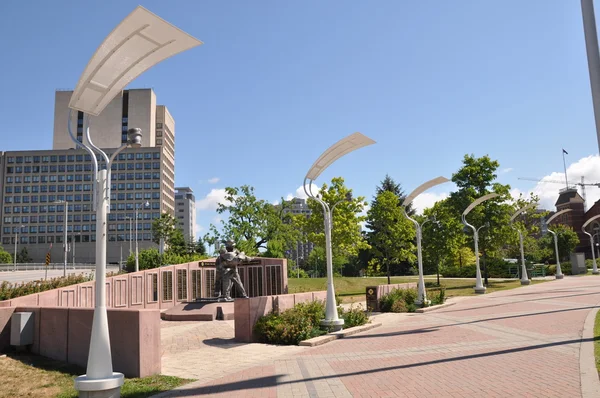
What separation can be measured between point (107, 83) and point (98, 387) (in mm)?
4332

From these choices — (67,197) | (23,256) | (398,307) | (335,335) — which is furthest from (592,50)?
(67,197)

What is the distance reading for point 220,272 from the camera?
19.1 m

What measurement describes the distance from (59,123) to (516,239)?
111535 millimetres

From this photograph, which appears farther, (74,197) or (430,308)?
(74,197)

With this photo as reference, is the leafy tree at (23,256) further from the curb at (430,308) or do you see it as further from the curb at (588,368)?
the curb at (588,368)

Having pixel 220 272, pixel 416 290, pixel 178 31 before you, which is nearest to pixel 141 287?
pixel 220 272

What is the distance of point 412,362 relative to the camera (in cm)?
868

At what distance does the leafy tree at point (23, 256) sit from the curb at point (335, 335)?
347ft

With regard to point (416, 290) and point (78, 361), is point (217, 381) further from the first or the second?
point (416, 290)

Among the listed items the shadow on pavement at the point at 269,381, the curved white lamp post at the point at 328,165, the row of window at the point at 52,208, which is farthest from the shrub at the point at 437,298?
the row of window at the point at 52,208

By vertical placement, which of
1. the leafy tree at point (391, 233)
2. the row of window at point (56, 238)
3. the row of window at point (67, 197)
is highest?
the row of window at point (67, 197)

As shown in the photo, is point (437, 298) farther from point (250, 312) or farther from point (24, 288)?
point (24, 288)

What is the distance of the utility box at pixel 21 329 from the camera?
9.90 m

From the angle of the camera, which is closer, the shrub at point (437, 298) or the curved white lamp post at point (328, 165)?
the curved white lamp post at point (328, 165)
